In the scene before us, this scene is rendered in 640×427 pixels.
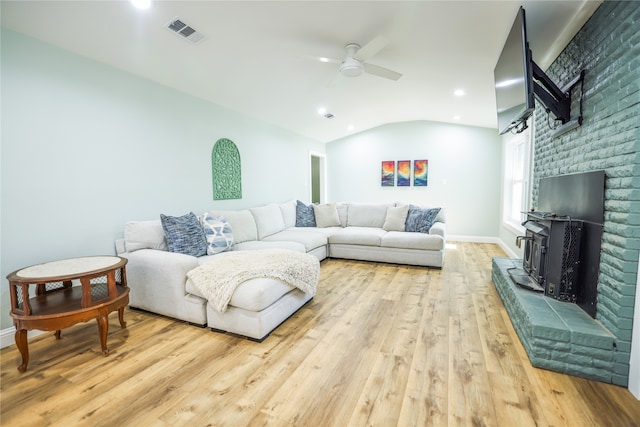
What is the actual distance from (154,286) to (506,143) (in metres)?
6.14

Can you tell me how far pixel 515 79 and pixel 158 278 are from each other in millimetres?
3270

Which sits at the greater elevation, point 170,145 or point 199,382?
point 170,145

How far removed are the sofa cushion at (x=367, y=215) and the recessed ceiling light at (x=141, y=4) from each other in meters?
4.03

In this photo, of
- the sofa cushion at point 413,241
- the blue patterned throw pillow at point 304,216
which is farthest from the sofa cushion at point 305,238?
the sofa cushion at point 413,241

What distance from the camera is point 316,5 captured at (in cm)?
227

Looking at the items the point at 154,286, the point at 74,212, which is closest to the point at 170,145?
the point at 74,212

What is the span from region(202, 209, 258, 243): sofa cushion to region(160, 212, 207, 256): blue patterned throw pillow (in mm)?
497

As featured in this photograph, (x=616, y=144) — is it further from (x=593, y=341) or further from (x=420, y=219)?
(x=420, y=219)

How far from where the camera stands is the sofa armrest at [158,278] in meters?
2.49

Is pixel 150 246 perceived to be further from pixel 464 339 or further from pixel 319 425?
pixel 464 339

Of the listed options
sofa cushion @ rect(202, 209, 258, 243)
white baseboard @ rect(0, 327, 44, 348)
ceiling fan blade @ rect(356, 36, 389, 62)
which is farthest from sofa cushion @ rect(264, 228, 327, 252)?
white baseboard @ rect(0, 327, 44, 348)

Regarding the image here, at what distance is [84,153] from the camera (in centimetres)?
256

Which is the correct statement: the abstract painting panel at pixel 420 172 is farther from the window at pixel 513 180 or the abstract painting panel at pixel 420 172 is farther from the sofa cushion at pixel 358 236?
the sofa cushion at pixel 358 236

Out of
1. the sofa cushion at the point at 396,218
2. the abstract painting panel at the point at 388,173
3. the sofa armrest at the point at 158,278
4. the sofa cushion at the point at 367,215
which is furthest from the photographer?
the abstract painting panel at the point at 388,173
